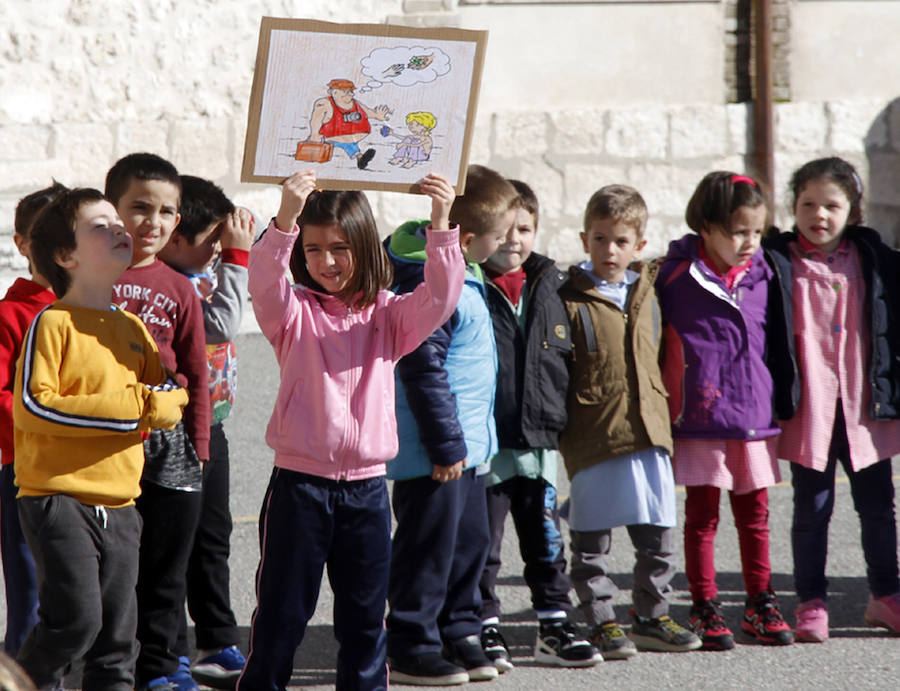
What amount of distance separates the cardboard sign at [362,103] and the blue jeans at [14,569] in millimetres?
1222

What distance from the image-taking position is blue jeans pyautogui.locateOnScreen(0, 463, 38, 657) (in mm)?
3852

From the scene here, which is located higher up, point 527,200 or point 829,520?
point 527,200

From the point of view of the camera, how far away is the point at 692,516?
15.5 feet

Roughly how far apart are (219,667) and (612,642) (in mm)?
1355

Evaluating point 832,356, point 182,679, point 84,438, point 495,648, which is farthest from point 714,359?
point 84,438

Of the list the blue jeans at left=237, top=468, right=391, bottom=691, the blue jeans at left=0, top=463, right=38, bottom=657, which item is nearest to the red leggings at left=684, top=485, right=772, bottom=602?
the blue jeans at left=237, top=468, right=391, bottom=691

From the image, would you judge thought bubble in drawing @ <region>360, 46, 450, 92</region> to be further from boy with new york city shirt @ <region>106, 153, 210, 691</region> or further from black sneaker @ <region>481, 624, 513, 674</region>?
black sneaker @ <region>481, 624, 513, 674</region>

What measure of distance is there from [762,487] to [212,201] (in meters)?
2.21

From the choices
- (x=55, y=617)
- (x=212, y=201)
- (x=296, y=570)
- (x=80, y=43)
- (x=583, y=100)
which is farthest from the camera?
(x=583, y=100)

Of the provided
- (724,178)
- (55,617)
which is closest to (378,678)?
(55,617)

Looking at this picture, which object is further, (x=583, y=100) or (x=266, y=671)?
(x=583, y=100)

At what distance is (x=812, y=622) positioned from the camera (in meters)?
4.71

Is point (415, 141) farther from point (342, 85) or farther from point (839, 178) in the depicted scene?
point (839, 178)

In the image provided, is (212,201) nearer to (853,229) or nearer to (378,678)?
(378,678)
